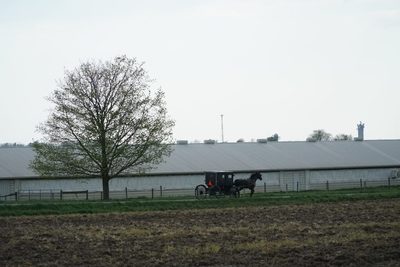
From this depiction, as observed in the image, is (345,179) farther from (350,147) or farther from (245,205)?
(245,205)

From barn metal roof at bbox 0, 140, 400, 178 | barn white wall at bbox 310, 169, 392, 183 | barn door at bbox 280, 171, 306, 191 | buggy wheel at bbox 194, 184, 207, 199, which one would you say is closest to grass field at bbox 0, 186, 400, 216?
buggy wheel at bbox 194, 184, 207, 199

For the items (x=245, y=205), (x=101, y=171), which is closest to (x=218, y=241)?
(x=245, y=205)

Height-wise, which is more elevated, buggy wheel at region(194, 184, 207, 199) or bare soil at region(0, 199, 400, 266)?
buggy wheel at region(194, 184, 207, 199)

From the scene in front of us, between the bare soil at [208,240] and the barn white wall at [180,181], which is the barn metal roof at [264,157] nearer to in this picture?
the barn white wall at [180,181]

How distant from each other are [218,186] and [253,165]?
2119cm

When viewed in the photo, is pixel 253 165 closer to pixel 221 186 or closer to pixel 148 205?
pixel 221 186

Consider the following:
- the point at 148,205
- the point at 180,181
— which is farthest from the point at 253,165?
the point at 148,205

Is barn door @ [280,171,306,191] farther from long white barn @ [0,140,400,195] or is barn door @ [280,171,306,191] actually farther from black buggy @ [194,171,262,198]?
black buggy @ [194,171,262,198]

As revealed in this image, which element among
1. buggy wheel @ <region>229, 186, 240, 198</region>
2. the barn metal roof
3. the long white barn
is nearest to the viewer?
buggy wheel @ <region>229, 186, 240, 198</region>

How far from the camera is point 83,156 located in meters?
53.1

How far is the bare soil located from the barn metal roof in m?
34.2

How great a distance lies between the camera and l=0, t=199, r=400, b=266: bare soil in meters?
19.2

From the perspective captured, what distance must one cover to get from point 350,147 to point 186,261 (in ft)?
230

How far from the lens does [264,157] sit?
77.2 m
